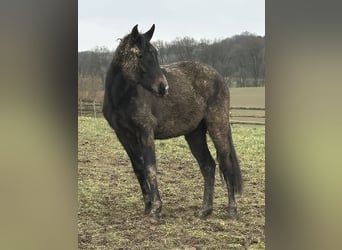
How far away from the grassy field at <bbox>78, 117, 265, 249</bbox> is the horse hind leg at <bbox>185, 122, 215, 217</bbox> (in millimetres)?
18

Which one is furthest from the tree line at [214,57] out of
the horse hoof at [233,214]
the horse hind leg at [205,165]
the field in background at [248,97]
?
the horse hoof at [233,214]

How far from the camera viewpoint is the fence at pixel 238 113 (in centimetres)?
97

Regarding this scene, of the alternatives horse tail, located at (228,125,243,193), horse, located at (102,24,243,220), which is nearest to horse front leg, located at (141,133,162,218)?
horse, located at (102,24,243,220)

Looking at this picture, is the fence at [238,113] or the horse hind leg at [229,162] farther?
the horse hind leg at [229,162]

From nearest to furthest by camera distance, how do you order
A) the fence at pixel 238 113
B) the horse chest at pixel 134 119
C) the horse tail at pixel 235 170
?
the fence at pixel 238 113 < the horse tail at pixel 235 170 < the horse chest at pixel 134 119

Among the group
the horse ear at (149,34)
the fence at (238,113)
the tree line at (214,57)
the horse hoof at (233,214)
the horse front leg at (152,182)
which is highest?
the horse ear at (149,34)

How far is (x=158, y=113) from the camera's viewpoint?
4.65 ft

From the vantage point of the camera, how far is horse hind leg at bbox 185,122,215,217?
1.15 m

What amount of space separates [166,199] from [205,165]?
16 centimetres

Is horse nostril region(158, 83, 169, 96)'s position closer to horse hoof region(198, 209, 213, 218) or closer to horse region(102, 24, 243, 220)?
horse region(102, 24, 243, 220)

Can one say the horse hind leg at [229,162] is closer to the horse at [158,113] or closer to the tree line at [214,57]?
the horse at [158,113]

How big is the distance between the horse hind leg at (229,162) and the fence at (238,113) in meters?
0.07
